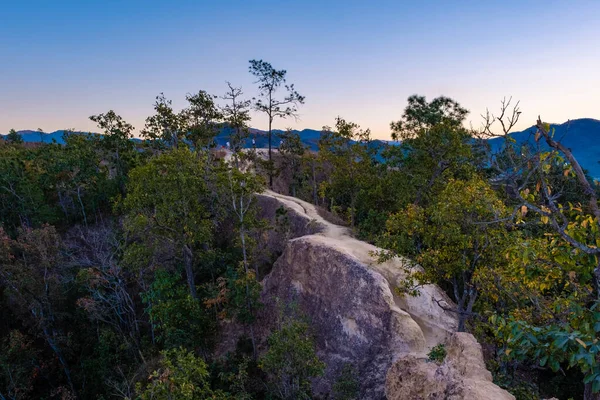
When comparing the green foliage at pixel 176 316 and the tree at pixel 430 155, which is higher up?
the tree at pixel 430 155

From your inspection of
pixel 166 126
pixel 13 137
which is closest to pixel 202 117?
pixel 166 126

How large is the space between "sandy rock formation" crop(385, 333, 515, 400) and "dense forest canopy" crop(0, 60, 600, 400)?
1711 mm

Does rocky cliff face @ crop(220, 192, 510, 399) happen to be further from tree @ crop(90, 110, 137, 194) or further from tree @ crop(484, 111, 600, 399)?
tree @ crop(90, 110, 137, 194)

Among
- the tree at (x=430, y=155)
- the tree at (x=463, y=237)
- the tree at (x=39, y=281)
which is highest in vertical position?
the tree at (x=430, y=155)

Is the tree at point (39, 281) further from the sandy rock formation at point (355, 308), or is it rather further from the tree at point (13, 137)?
the tree at point (13, 137)

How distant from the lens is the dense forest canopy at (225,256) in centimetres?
1455

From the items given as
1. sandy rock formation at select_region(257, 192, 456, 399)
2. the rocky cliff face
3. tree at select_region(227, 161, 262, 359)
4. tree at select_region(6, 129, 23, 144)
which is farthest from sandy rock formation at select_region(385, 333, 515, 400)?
tree at select_region(6, 129, 23, 144)

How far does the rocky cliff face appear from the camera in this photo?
22.8m

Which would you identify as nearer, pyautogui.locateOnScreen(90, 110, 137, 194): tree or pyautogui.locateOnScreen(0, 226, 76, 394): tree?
pyautogui.locateOnScreen(0, 226, 76, 394): tree

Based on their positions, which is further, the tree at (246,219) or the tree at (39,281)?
the tree at (39,281)

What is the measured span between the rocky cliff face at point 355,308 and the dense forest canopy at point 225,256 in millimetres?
1609

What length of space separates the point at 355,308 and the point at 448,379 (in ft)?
44.6

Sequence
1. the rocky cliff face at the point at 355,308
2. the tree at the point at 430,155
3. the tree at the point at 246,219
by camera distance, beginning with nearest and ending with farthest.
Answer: the rocky cliff face at the point at 355,308 → the tree at the point at 246,219 → the tree at the point at 430,155

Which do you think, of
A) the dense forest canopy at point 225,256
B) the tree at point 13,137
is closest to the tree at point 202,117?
the dense forest canopy at point 225,256
